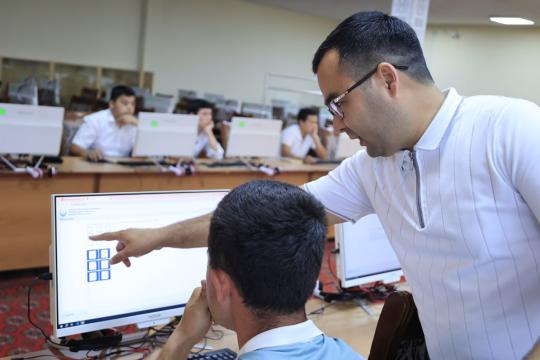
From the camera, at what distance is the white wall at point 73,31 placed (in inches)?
344

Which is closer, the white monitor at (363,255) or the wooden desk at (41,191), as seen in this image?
the white monitor at (363,255)

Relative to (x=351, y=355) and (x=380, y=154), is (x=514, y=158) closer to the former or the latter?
(x=380, y=154)

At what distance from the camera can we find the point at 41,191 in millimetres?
3666

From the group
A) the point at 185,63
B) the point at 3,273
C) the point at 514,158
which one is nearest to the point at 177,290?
the point at 514,158

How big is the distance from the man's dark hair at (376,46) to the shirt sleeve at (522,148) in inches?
8.1

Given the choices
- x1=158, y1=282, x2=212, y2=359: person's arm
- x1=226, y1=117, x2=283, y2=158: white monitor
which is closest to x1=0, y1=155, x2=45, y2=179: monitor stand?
x1=226, y1=117, x2=283, y2=158: white monitor

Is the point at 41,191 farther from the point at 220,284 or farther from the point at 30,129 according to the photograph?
the point at 220,284

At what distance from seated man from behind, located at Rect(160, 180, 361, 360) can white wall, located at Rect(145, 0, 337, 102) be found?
943 cm

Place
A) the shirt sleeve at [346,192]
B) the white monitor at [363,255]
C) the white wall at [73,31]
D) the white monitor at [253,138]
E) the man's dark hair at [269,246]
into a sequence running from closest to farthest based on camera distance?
the man's dark hair at [269,246]
the shirt sleeve at [346,192]
the white monitor at [363,255]
the white monitor at [253,138]
the white wall at [73,31]

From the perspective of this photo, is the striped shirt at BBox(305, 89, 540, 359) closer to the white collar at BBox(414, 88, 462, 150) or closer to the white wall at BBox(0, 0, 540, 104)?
the white collar at BBox(414, 88, 462, 150)

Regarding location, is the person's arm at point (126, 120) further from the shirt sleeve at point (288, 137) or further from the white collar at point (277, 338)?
the white collar at point (277, 338)

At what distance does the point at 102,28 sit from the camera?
31.1 ft

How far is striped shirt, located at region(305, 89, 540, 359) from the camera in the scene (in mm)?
1104

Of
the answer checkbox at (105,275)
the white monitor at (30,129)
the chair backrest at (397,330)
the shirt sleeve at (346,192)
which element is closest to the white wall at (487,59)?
the white monitor at (30,129)
